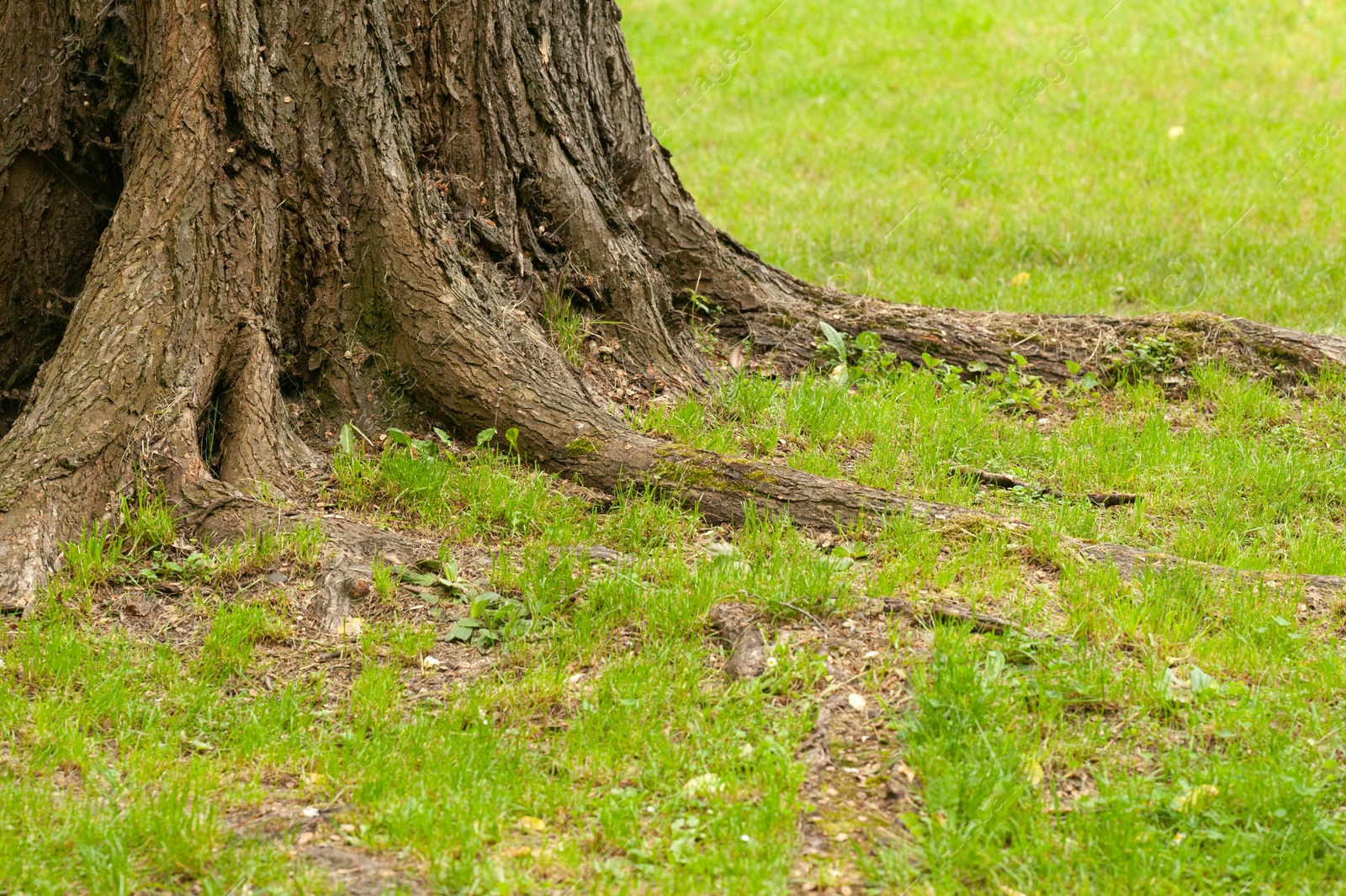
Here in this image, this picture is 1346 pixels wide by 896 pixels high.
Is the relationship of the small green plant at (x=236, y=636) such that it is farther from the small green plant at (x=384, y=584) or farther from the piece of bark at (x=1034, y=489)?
the piece of bark at (x=1034, y=489)

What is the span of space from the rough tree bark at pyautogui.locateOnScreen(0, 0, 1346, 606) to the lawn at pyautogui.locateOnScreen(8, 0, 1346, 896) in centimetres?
20

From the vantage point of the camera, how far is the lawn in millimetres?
2951

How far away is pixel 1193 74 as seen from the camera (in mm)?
12234

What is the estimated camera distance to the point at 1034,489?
4914 mm

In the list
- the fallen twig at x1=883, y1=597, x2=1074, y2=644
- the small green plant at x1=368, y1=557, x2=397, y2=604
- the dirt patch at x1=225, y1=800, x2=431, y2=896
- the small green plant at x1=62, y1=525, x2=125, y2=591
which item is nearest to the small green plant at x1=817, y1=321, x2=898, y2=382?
the fallen twig at x1=883, y1=597, x2=1074, y2=644

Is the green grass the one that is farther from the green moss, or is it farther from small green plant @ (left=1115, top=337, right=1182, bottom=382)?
the green moss

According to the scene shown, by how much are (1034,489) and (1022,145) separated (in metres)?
6.50

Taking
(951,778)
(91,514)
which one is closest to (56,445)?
(91,514)

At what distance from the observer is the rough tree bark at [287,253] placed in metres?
4.37

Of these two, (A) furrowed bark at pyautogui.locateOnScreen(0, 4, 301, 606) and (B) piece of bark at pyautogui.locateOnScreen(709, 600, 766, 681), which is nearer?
(B) piece of bark at pyautogui.locateOnScreen(709, 600, 766, 681)

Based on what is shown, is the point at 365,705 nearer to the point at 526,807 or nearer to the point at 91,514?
the point at 526,807

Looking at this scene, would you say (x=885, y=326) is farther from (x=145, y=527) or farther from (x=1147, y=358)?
(x=145, y=527)

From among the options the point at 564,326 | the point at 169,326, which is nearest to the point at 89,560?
the point at 169,326

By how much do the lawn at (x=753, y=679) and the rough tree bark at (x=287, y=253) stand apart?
0.66ft
